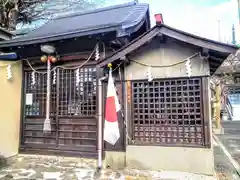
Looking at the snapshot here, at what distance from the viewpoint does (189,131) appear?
16.5 ft

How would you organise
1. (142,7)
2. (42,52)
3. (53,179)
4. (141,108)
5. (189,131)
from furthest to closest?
(142,7) → (42,52) → (141,108) → (189,131) → (53,179)

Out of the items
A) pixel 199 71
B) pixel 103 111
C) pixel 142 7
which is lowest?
pixel 103 111

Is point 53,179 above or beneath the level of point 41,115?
beneath

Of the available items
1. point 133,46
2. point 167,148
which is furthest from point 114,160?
point 133,46

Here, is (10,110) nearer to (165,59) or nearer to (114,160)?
(114,160)

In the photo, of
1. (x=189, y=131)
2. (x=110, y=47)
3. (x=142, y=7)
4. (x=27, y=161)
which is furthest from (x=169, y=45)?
(x=27, y=161)

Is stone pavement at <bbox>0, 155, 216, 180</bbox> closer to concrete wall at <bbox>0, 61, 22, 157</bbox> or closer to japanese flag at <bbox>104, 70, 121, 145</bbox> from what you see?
concrete wall at <bbox>0, 61, 22, 157</bbox>

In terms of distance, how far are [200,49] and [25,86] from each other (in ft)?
17.4

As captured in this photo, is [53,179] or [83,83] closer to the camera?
[53,179]

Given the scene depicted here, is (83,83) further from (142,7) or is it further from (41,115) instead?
(142,7)

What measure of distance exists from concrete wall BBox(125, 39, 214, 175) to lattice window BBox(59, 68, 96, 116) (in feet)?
→ 3.87

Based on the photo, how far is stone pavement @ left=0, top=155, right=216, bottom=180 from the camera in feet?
15.6

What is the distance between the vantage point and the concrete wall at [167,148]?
485 cm

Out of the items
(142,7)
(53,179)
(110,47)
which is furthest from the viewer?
(142,7)
